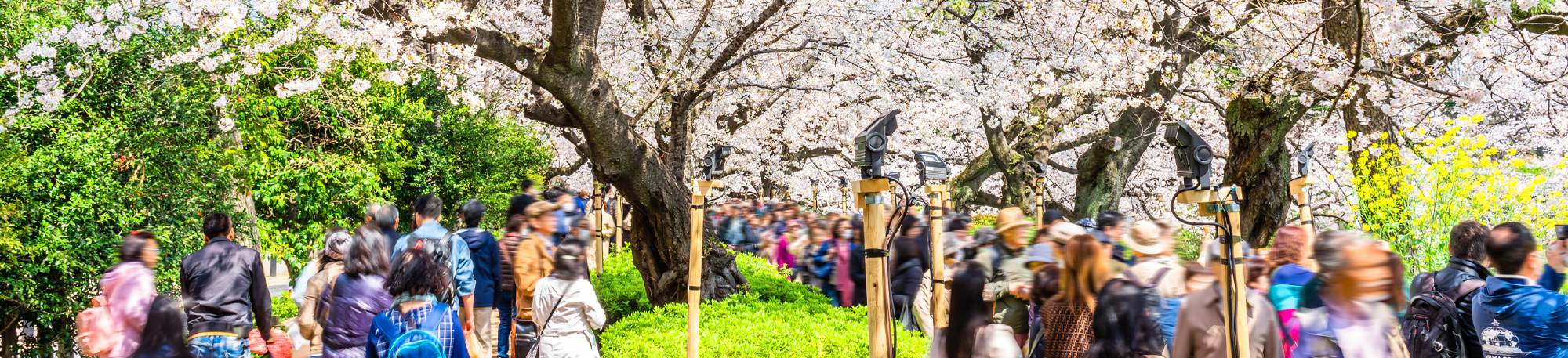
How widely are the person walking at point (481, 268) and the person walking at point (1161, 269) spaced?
412cm

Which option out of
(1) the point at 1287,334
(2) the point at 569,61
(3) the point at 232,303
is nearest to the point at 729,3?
(2) the point at 569,61

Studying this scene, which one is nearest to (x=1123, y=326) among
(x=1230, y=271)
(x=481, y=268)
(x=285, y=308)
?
(x=1230, y=271)

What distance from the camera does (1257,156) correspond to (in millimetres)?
7812

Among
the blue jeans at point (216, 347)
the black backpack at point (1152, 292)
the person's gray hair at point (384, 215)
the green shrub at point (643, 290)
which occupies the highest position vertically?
the person's gray hair at point (384, 215)

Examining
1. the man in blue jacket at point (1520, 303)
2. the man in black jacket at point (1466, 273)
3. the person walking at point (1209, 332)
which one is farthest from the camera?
the man in black jacket at point (1466, 273)

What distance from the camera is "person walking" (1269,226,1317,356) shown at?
401 centimetres

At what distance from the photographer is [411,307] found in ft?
11.9

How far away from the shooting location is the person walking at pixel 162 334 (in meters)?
3.46

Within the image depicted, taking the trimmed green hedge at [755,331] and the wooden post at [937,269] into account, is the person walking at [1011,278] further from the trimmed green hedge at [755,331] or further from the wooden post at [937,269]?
the trimmed green hedge at [755,331]

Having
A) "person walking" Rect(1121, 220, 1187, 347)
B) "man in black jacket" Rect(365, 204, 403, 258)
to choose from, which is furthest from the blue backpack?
"person walking" Rect(1121, 220, 1187, 347)

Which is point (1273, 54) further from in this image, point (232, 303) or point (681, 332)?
point (232, 303)

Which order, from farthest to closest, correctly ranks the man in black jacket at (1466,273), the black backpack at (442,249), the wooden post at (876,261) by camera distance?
the black backpack at (442,249)
the wooden post at (876,261)
the man in black jacket at (1466,273)

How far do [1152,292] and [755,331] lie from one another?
320cm

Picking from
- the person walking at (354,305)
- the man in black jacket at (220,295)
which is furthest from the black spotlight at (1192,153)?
the man in black jacket at (220,295)
